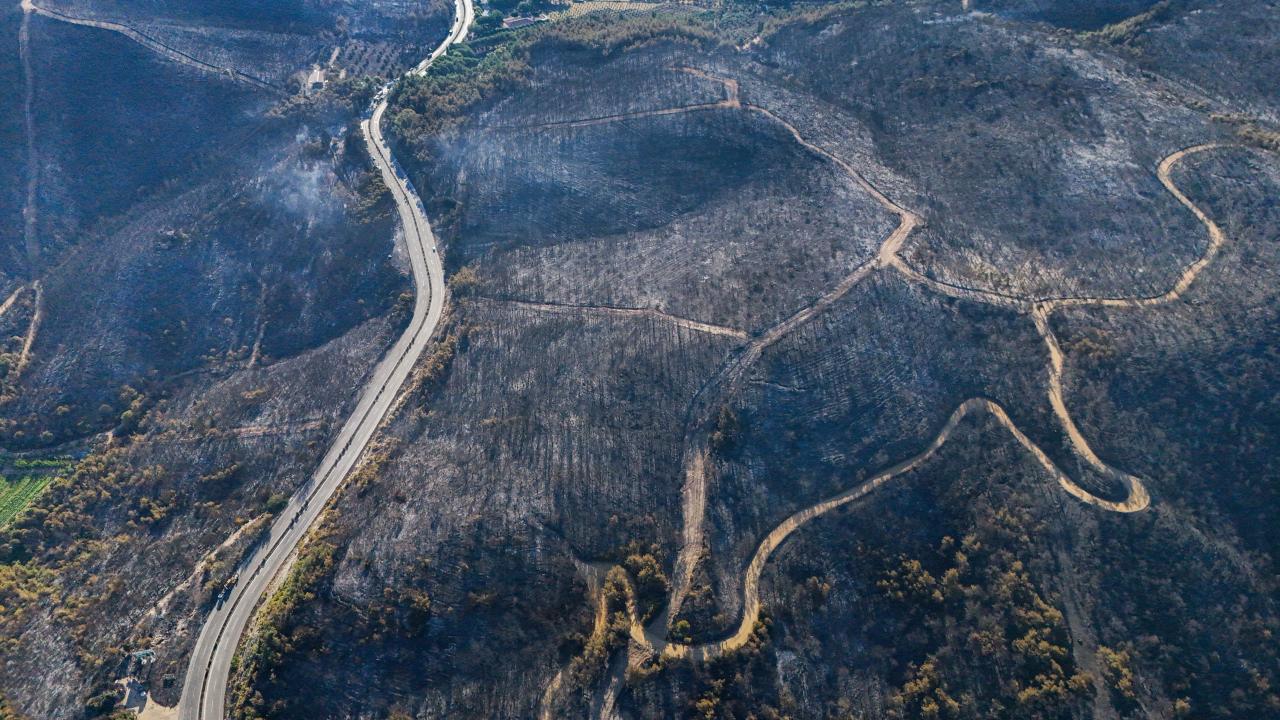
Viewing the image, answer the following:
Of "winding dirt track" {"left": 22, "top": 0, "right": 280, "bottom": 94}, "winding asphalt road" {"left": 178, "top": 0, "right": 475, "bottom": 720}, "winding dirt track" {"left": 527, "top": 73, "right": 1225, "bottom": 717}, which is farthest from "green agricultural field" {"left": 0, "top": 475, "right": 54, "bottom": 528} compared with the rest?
"winding dirt track" {"left": 22, "top": 0, "right": 280, "bottom": 94}

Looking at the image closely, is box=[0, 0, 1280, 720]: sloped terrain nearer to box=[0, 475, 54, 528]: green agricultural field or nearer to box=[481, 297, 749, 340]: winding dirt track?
box=[481, 297, 749, 340]: winding dirt track

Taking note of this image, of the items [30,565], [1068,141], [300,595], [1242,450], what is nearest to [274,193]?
[30,565]

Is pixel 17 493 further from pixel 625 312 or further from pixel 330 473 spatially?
pixel 625 312

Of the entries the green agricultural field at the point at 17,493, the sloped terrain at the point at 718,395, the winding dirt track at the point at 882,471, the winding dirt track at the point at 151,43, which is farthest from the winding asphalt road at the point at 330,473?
the green agricultural field at the point at 17,493

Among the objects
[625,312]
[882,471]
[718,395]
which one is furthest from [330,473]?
[882,471]

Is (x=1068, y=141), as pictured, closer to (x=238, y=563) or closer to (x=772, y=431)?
(x=772, y=431)
